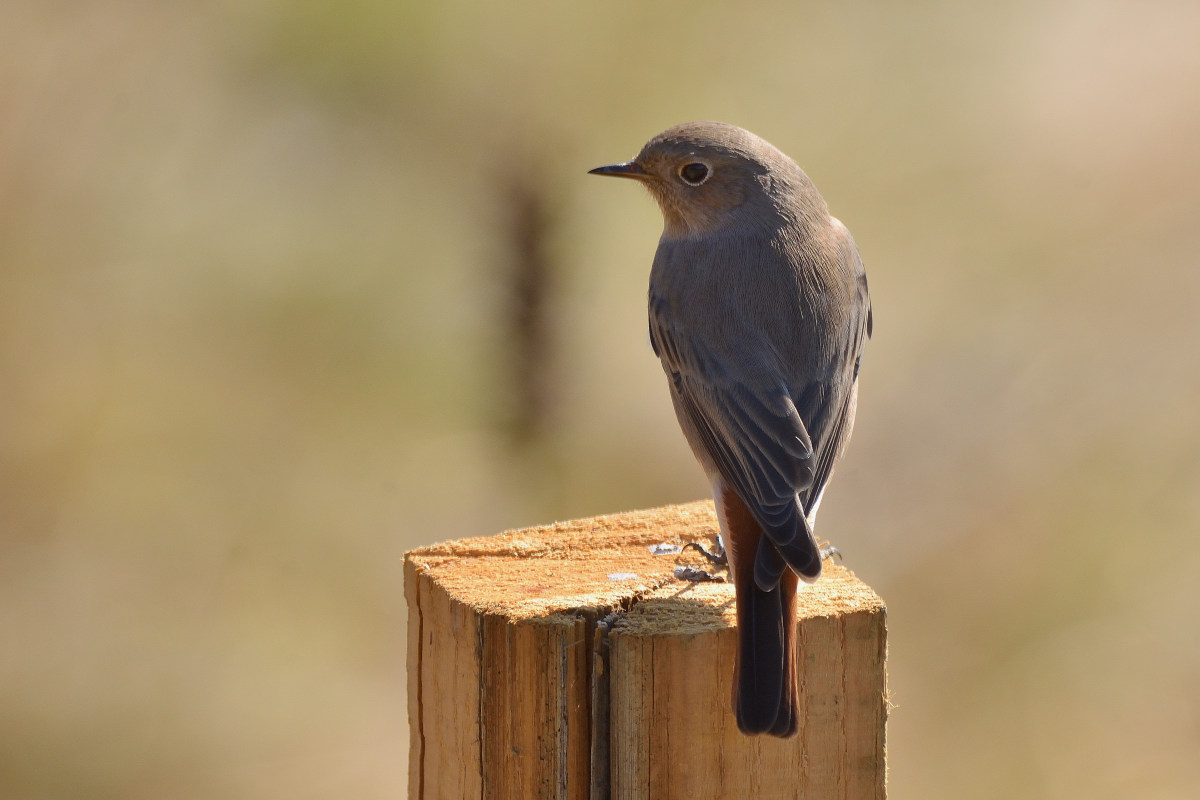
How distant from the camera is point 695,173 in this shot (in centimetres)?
441

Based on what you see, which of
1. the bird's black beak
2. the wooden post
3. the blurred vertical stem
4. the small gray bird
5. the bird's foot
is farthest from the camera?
the blurred vertical stem

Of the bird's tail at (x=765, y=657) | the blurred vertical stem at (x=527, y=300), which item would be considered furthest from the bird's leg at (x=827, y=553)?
the blurred vertical stem at (x=527, y=300)

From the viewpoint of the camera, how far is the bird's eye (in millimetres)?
4395

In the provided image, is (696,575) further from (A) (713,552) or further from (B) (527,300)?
(B) (527,300)

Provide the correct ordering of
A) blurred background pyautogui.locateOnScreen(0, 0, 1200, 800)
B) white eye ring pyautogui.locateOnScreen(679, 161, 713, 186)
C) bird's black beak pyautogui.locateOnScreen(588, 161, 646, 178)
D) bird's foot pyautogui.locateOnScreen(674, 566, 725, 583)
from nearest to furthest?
bird's foot pyautogui.locateOnScreen(674, 566, 725, 583), white eye ring pyautogui.locateOnScreen(679, 161, 713, 186), bird's black beak pyautogui.locateOnScreen(588, 161, 646, 178), blurred background pyautogui.locateOnScreen(0, 0, 1200, 800)

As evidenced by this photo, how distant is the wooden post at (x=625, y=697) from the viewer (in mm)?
3033

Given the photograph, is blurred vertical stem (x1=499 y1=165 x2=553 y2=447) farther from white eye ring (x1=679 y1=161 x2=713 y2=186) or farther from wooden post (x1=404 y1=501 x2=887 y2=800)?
wooden post (x1=404 y1=501 x2=887 y2=800)

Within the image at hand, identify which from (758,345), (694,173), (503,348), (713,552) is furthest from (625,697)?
(503,348)

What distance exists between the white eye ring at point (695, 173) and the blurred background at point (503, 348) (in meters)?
2.61

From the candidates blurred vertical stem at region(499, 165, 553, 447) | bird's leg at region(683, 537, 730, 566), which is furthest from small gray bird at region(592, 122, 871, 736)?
blurred vertical stem at region(499, 165, 553, 447)

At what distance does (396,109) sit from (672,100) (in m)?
1.47

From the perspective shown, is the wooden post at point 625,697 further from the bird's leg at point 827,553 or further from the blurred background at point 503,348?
the blurred background at point 503,348

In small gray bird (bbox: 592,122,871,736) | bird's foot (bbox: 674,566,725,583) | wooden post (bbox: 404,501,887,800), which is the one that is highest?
small gray bird (bbox: 592,122,871,736)

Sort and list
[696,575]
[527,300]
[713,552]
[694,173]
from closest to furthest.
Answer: [696,575] < [713,552] < [694,173] < [527,300]
